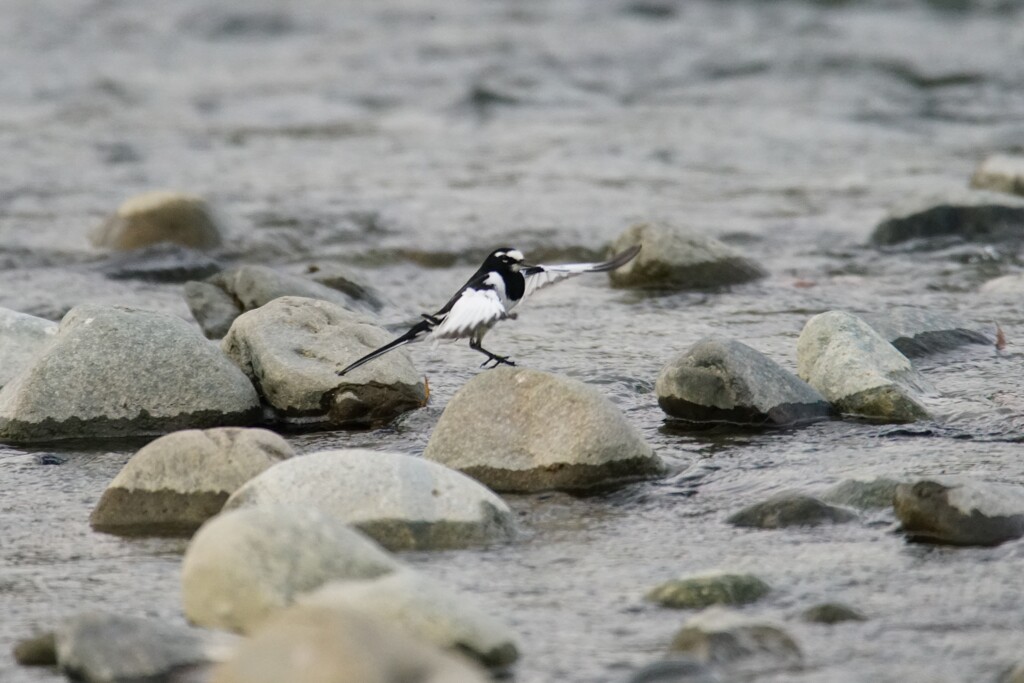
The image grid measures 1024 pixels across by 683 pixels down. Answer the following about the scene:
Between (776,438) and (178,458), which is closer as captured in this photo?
(178,458)

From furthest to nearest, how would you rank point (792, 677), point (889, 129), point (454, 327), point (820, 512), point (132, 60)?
1. point (132, 60)
2. point (889, 129)
3. point (454, 327)
4. point (820, 512)
5. point (792, 677)

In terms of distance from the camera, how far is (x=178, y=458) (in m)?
5.45

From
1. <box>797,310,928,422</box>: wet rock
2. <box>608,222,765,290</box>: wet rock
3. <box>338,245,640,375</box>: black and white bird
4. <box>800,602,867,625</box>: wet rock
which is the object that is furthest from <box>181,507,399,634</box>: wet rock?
<box>608,222,765,290</box>: wet rock

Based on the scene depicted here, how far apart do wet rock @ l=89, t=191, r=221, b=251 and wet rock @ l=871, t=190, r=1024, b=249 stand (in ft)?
16.5

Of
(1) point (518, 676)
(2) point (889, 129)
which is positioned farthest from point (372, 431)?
(2) point (889, 129)

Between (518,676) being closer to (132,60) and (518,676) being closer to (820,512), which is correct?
(820,512)

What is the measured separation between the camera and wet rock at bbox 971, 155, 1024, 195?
39.3 ft

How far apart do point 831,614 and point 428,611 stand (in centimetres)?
122

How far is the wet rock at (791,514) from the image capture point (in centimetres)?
528

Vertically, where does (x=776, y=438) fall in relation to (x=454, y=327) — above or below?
below

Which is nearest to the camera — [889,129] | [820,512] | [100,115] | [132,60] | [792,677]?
[792,677]

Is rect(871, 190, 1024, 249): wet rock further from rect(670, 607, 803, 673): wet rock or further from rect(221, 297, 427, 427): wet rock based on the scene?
rect(670, 607, 803, 673): wet rock

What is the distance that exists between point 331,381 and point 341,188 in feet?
22.2

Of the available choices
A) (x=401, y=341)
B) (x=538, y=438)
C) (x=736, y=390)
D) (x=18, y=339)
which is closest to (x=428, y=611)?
(x=538, y=438)
